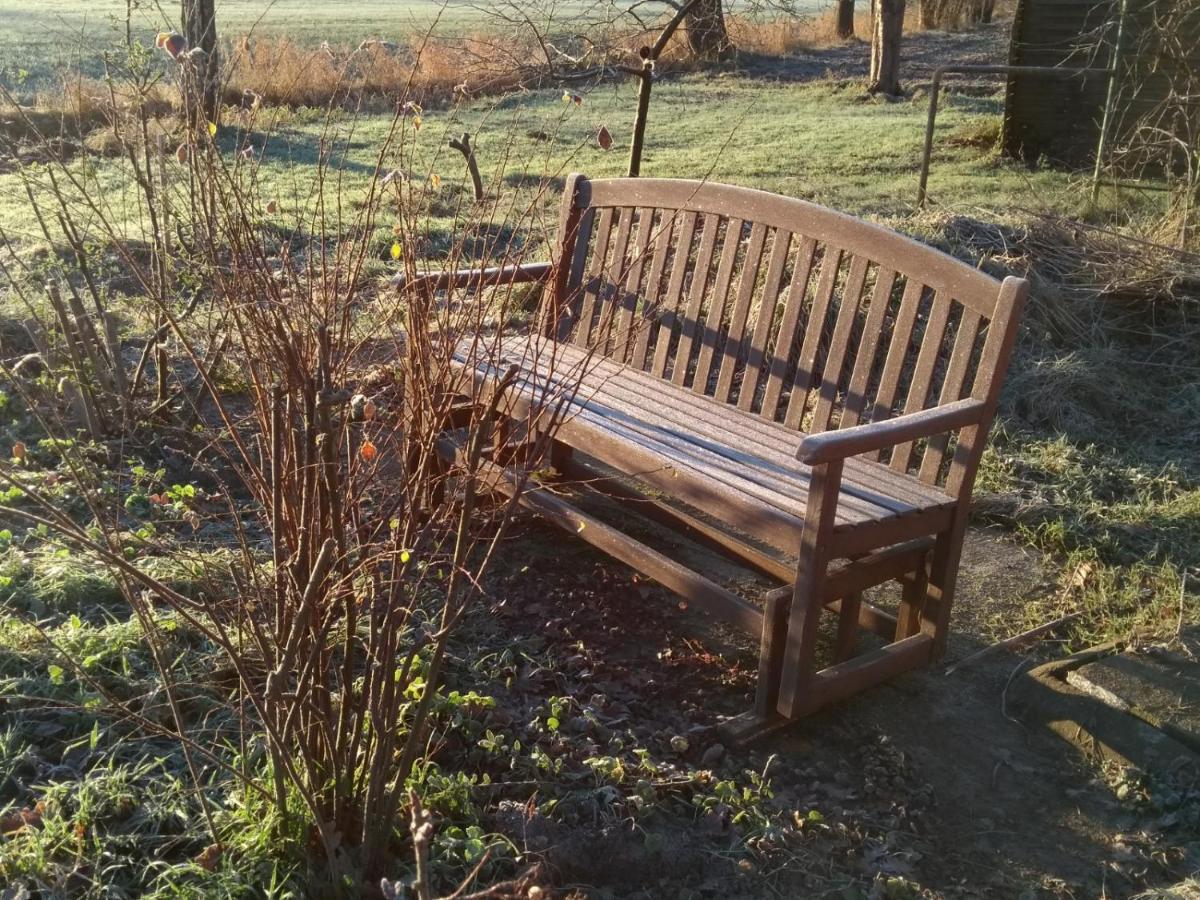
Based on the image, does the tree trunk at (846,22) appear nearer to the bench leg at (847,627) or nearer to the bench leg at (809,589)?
the bench leg at (847,627)

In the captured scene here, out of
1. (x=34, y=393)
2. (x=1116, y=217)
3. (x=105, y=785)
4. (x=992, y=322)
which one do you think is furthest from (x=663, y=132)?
(x=105, y=785)

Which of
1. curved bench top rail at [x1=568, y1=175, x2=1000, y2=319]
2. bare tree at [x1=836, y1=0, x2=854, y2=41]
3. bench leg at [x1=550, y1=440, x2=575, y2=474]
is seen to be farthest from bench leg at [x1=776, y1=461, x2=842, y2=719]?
bare tree at [x1=836, y1=0, x2=854, y2=41]

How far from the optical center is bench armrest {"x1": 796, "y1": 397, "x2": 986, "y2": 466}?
3070 mm

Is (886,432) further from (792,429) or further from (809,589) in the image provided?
(792,429)

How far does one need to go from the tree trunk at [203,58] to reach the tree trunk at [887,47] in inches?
399

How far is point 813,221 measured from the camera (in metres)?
3.98

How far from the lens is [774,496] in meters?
3.45

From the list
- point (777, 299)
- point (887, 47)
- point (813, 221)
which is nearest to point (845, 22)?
point (887, 47)

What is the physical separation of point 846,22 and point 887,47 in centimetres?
1053

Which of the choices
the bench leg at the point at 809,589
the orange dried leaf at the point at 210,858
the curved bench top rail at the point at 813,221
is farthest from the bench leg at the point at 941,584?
the orange dried leaf at the point at 210,858

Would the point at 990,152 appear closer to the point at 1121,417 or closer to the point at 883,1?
the point at 883,1

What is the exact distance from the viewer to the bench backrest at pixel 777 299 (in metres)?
3.57

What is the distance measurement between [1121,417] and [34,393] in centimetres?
519

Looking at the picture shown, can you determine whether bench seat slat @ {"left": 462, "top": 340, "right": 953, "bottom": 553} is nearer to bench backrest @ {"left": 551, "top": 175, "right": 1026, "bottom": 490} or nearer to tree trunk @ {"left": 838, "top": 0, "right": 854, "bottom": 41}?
bench backrest @ {"left": 551, "top": 175, "right": 1026, "bottom": 490}
